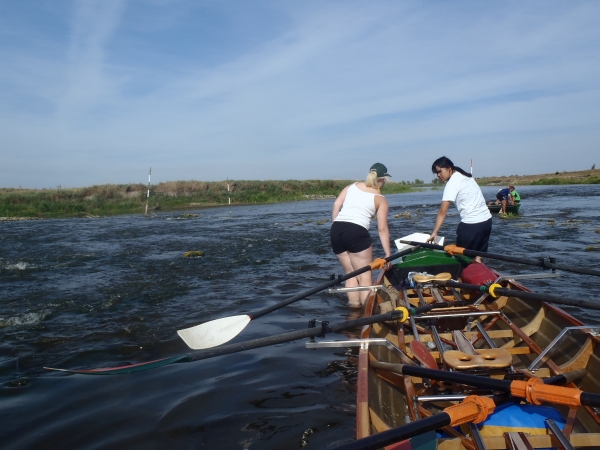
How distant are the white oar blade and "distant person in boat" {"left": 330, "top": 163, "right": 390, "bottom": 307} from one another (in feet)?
7.51

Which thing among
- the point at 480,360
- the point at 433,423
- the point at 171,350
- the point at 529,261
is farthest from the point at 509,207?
the point at 433,423

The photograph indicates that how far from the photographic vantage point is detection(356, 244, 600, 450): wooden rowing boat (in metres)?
2.58

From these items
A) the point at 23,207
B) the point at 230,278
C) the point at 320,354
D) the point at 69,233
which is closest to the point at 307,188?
the point at 23,207

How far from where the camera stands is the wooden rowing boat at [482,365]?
8.47 ft

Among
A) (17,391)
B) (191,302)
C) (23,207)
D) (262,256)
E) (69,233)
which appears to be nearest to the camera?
(17,391)

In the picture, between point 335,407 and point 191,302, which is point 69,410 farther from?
point 191,302

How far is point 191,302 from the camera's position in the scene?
308 inches

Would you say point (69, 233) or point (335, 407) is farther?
point (69, 233)

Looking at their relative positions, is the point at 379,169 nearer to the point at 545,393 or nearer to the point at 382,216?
the point at 382,216

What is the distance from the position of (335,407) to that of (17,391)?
320 centimetres

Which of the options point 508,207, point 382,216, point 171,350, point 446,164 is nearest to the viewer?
point 171,350

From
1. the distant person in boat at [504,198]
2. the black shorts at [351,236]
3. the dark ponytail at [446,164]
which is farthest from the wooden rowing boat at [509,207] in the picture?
the black shorts at [351,236]

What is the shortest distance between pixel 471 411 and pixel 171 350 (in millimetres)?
4079

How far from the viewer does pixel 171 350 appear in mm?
5516
